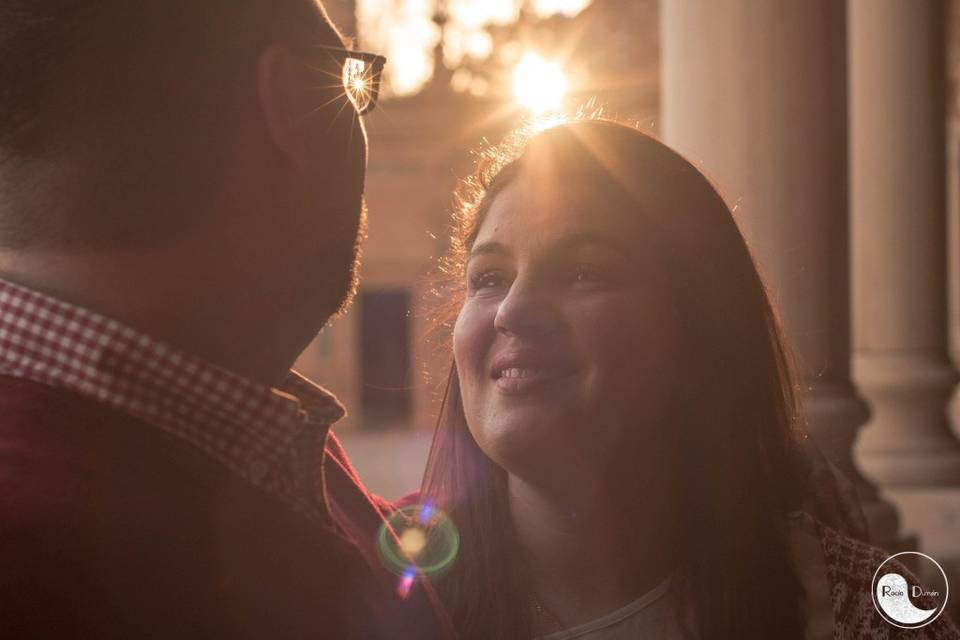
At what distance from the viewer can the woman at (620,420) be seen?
197 cm

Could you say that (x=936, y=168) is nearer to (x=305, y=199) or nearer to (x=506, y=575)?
(x=506, y=575)

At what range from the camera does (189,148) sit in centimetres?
135

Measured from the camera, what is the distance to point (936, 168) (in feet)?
19.7

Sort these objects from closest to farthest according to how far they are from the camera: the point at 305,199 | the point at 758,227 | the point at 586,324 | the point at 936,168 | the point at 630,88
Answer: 1. the point at 305,199
2. the point at 586,324
3. the point at 758,227
4. the point at 936,168
5. the point at 630,88

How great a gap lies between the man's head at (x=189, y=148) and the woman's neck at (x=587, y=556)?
0.75 meters

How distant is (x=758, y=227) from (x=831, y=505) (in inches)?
59.6

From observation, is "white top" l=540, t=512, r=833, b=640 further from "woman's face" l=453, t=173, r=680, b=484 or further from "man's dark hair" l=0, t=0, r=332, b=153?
"man's dark hair" l=0, t=0, r=332, b=153

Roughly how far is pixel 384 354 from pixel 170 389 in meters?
23.3

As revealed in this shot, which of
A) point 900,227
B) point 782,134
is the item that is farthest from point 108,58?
point 900,227

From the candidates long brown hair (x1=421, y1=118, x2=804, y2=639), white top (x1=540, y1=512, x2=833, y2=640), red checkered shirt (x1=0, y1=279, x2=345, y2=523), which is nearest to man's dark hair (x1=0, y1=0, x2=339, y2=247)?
red checkered shirt (x1=0, y1=279, x2=345, y2=523)

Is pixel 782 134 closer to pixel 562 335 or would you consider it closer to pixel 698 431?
pixel 698 431

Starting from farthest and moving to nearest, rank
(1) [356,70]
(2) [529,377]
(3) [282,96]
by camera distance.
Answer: (2) [529,377] → (1) [356,70] → (3) [282,96]

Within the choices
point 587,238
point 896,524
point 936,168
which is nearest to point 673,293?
point 587,238

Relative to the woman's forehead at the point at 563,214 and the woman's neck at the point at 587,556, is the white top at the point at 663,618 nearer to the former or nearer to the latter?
the woman's neck at the point at 587,556
